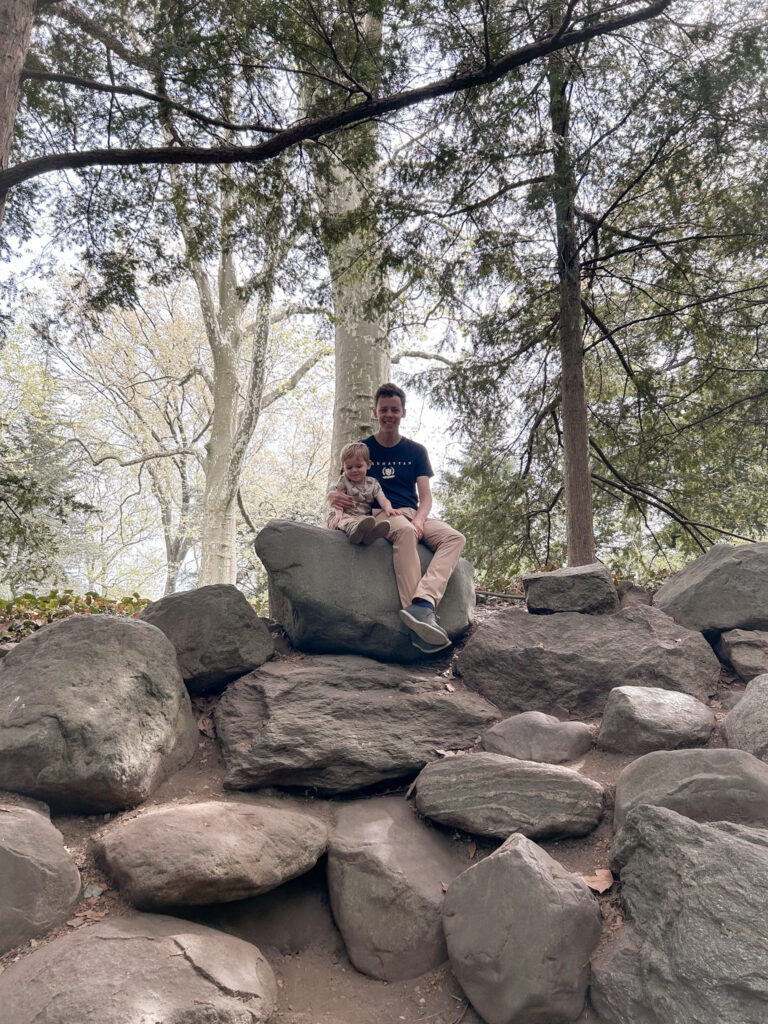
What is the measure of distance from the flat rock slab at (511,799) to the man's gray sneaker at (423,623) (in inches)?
35.6

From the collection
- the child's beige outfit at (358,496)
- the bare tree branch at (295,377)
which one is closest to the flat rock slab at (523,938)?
the child's beige outfit at (358,496)

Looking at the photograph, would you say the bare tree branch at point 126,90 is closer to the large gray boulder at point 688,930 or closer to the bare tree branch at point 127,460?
the large gray boulder at point 688,930

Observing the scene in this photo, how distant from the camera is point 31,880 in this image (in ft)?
8.41

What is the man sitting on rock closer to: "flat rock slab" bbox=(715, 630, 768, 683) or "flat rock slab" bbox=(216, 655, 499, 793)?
"flat rock slab" bbox=(216, 655, 499, 793)

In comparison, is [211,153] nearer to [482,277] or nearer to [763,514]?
[482,277]

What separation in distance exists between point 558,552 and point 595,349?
2.50 metres

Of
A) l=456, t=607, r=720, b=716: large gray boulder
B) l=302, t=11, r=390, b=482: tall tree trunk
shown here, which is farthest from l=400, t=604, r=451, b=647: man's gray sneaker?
l=302, t=11, r=390, b=482: tall tree trunk

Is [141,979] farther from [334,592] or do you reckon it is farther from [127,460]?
[127,460]

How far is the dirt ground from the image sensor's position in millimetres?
2514

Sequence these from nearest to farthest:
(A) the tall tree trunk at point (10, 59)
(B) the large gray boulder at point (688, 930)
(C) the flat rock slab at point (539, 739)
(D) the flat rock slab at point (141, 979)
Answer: (B) the large gray boulder at point (688, 930), (D) the flat rock slab at point (141, 979), (C) the flat rock slab at point (539, 739), (A) the tall tree trunk at point (10, 59)

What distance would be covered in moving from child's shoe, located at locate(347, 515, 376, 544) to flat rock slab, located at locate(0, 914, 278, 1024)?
93.8 inches

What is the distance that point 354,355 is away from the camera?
22.1 feet

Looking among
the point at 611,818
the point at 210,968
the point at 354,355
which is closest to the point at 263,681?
the point at 210,968

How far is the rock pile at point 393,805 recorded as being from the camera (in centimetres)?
230
